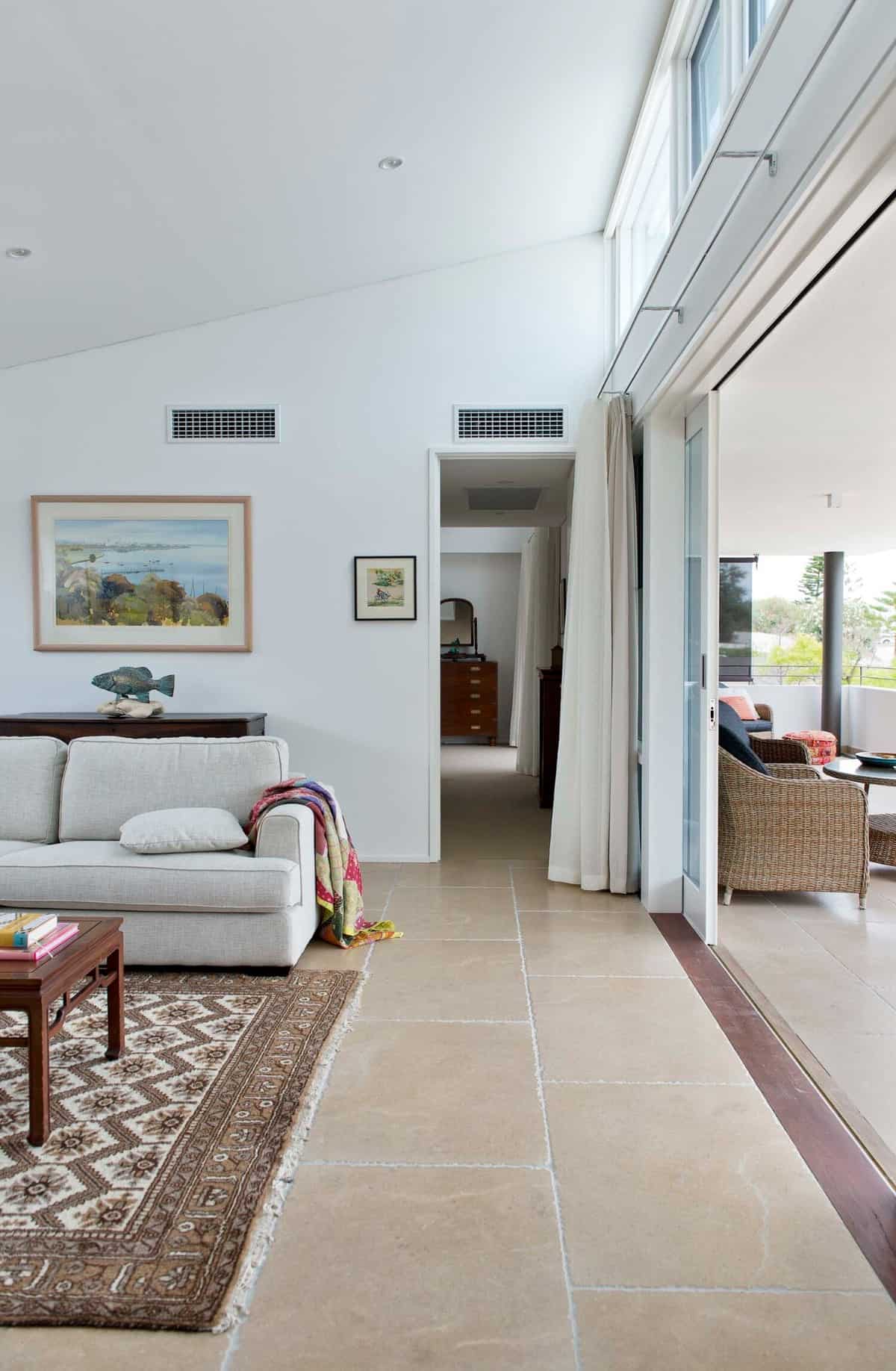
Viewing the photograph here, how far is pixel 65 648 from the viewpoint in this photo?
207 inches

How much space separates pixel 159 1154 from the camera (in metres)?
2.21

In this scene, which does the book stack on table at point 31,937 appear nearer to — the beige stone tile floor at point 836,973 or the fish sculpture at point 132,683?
the beige stone tile floor at point 836,973

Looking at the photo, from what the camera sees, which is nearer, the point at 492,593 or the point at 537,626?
the point at 537,626

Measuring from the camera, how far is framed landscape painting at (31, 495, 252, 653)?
207 inches

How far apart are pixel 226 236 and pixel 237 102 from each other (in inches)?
39.4

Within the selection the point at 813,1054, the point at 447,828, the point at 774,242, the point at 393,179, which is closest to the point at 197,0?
the point at 393,179

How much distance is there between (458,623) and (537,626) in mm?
2848

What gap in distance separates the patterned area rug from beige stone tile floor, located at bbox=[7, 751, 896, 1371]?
66 mm

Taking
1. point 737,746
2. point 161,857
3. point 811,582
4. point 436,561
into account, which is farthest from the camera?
point 811,582

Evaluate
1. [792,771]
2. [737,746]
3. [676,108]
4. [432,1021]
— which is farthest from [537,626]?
[432,1021]

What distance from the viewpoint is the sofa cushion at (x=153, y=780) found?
3969 millimetres

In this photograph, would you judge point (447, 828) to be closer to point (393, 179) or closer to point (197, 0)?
point (393, 179)

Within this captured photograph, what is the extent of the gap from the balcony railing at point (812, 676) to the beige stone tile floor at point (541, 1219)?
9930mm

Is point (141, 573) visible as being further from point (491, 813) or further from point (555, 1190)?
point (555, 1190)
